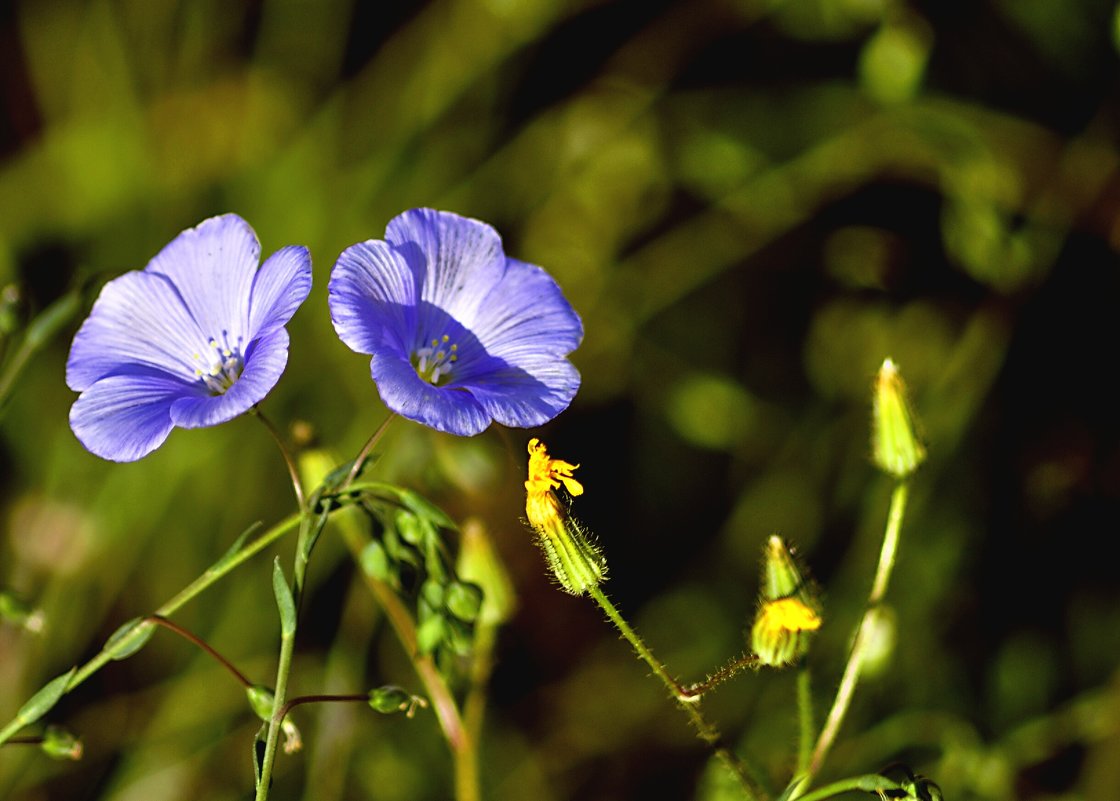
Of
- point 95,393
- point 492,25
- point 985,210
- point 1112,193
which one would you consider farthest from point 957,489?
point 95,393

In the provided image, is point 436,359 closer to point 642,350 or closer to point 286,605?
point 286,605

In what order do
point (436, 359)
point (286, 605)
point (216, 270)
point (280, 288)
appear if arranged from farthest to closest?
point (436, 359) → point (216, 270) → point (280, 288) → point (286, 605)

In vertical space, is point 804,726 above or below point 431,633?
below

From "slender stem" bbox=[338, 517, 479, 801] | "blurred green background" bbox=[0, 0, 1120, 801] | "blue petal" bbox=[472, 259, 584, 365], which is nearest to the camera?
"blue petal" bbox=[472, 259, 584, 365]

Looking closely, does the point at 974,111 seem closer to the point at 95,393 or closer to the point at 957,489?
the point at 957,489

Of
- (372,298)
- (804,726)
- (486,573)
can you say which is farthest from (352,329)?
(804,726)

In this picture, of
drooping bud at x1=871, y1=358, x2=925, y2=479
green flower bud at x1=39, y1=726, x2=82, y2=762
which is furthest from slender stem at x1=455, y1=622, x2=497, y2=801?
drooping bud at x1=871, y1=358, x2=925, y2=479

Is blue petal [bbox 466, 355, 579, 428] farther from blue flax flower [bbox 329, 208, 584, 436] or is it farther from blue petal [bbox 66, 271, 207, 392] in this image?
blue petal [bbox 66, 271, 207, 392]
